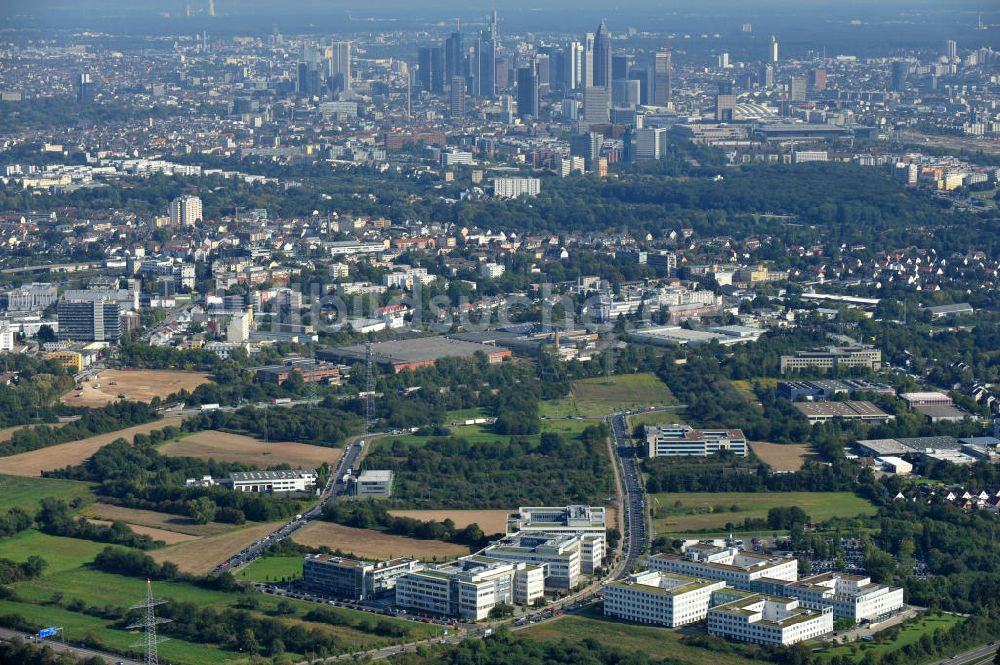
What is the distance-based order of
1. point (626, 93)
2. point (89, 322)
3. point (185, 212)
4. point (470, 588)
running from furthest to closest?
1. point (626, 93)
2. point (185, 212)
3. point (89, 322)
4. point (470, 588)

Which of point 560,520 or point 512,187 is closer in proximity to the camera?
point 560,520

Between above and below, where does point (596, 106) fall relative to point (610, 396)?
below

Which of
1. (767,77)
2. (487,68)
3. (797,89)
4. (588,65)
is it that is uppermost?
(588,65)

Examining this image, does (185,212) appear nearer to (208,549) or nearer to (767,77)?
(208,549)

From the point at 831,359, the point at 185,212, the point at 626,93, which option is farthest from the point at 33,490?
the point at 626,93

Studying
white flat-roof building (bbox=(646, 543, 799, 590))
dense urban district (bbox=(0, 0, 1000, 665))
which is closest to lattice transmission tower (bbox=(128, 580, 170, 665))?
dense urban district (bbox=(0, 0, 1000, 665))

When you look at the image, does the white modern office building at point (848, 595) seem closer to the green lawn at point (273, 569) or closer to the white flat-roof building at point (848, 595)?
the white flat-roof building at point (848, 595)
